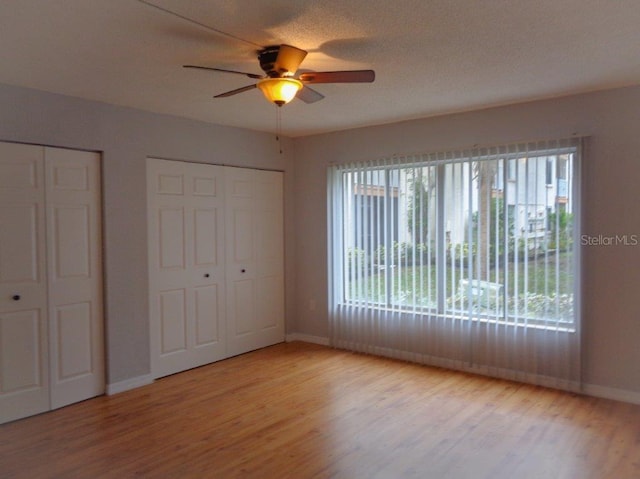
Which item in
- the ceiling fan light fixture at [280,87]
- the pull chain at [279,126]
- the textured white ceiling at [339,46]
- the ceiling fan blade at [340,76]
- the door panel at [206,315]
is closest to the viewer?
the textured white ceiling at [339,46]

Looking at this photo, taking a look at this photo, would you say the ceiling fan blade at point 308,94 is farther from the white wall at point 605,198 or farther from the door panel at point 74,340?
the door panel at point 74,340

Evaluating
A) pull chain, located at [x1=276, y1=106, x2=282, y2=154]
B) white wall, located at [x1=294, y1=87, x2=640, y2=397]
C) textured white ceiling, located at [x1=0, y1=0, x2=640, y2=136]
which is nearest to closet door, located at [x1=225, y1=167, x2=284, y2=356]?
pull chain, located at [x1=276, y1=106, x2=282, y2=154]

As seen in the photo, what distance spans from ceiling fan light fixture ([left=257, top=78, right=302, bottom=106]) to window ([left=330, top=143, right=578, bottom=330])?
87.2 inches

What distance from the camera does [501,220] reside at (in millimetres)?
4105

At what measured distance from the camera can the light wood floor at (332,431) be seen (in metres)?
2.72

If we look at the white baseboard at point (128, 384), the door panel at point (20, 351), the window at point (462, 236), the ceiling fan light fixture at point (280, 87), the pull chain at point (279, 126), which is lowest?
the white baseboard at point (128, 384)

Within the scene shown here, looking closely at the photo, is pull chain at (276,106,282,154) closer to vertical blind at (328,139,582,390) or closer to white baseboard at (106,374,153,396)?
vertical blind at (328,139,582,390)

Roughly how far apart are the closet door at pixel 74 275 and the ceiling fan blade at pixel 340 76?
2.15m

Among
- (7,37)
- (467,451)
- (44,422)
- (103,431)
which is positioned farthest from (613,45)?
(44,422)

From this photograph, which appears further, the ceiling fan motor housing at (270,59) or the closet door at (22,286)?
the closet door at (22,286)

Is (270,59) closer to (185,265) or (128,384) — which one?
(185,265)

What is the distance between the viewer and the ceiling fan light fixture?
2633 mm

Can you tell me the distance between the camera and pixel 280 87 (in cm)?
264

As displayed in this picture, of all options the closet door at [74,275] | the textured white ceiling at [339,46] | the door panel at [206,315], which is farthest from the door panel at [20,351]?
the textured white ceiling at [339,46]
